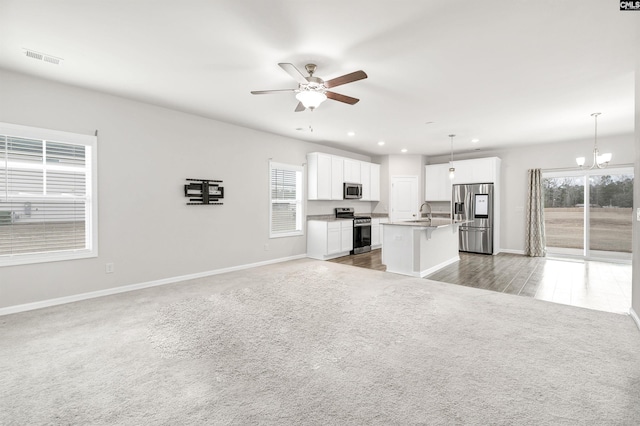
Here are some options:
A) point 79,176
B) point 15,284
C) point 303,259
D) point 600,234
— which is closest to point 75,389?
point 15,284

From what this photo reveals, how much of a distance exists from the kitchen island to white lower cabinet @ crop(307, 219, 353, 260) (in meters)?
1.53

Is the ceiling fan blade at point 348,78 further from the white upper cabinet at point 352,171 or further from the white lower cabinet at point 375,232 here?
the white lower cabinet at point 375,232

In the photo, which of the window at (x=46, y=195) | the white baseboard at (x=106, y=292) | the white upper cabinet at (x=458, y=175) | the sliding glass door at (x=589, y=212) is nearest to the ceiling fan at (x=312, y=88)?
the window at (x=46, y=195)

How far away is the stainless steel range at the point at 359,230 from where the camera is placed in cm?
753

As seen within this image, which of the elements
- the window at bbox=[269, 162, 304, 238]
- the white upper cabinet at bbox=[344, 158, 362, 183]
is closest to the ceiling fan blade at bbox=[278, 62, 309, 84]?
the window at bbox=[269, 162, 304, 238]

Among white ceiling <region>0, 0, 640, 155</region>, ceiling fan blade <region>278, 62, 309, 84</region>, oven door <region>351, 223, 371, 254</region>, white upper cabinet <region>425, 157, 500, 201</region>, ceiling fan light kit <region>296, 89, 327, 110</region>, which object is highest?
white ceiling <region>0, 0, 640, 155</region>

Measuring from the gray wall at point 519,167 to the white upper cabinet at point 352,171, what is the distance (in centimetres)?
327

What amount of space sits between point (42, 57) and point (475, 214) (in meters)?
8.35

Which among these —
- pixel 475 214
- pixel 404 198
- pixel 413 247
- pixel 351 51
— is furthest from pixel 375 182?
pixel 351 51

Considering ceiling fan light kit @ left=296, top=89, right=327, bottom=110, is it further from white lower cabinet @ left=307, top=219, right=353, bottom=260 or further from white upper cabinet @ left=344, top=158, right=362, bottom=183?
white upper cabinet @ left=344, top=158, right=362, bottom=183

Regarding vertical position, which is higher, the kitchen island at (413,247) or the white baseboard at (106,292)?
the kitchen island at (413,247)

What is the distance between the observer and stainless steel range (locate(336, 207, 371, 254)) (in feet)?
24.7

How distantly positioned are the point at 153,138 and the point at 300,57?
2.82m

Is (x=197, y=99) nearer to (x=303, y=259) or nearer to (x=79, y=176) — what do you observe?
Result: (x=79, y=176)
